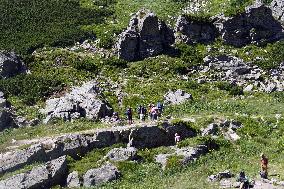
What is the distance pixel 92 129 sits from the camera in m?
43.6

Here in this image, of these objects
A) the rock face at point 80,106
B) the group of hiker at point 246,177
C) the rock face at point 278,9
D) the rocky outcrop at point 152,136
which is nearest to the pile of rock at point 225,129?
the rocky outcrop at point 152,136

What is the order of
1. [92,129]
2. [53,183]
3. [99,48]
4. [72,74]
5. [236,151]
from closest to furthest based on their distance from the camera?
[53,183], [236,151], [92,129], [72,74], [99,48]

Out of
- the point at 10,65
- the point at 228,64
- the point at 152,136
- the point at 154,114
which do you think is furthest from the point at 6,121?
the point at 228,64

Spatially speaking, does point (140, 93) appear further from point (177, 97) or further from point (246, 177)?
→ point (246, 177)

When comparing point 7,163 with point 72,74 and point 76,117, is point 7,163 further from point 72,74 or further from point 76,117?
point 72,74

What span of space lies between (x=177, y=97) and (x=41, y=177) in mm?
21226

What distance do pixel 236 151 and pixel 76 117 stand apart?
14338 mm

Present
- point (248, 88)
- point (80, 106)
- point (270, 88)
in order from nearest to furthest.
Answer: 1. point (80, 106)
2. point (270, 88)
3. point (248, 88)

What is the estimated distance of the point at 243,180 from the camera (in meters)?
31.5

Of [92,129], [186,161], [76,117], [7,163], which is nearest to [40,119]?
[76,117]

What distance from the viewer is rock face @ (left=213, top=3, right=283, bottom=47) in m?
65.1

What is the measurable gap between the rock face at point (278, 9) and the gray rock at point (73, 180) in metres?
41.6

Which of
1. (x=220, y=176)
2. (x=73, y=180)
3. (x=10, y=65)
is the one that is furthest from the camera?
(x=10, y=65)

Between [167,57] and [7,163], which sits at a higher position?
[167,57]
